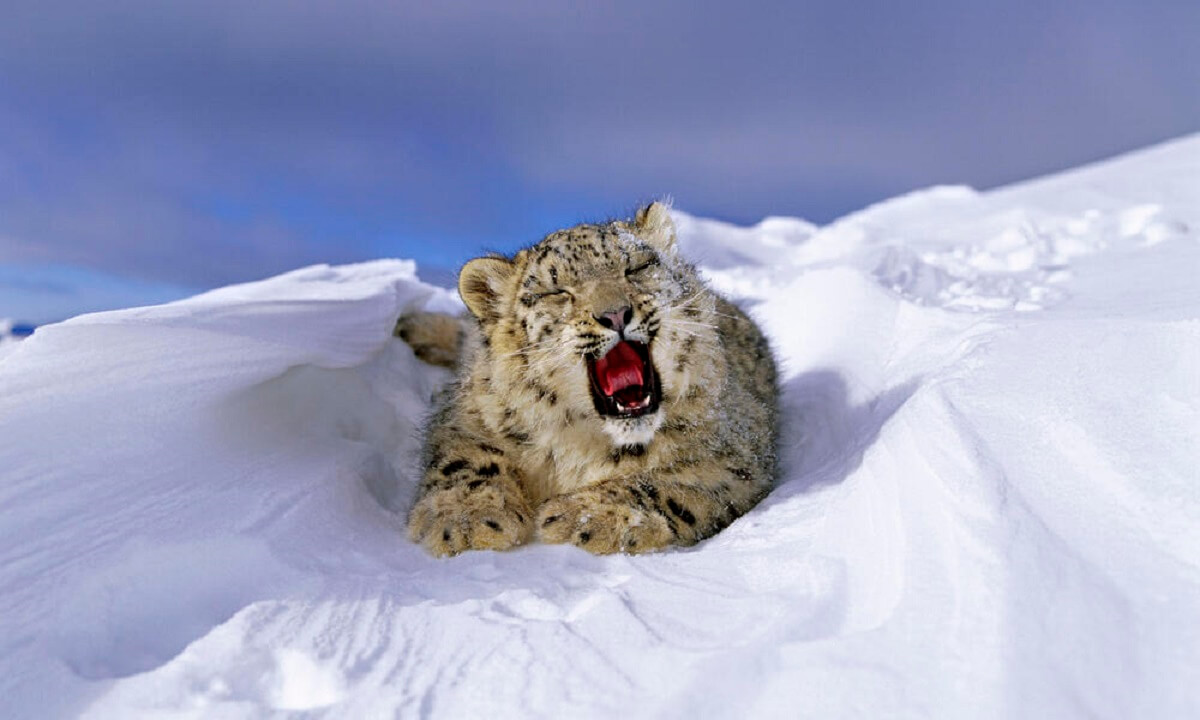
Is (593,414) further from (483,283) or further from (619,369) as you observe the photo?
(483,283)

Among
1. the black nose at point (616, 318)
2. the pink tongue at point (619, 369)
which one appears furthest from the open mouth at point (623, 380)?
the black nose at point (616, 318)

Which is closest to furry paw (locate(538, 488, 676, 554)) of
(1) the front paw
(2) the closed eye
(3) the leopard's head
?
(1) the front paw

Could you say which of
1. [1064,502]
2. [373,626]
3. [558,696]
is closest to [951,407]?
[1064,502]

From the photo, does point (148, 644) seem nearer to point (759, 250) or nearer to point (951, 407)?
point (951, 407)

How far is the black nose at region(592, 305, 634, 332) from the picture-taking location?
11.6 feet

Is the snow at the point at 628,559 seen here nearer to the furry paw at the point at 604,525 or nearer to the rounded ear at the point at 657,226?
the furry paw at the point at 604,525

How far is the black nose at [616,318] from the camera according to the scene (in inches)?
139

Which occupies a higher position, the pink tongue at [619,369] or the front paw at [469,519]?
the pink tongue at [619,369]

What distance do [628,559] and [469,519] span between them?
80 cm

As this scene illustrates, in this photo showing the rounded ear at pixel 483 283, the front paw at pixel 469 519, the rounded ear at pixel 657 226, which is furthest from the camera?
the rounded ear at pixel 657 226

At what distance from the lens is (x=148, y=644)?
2471mm

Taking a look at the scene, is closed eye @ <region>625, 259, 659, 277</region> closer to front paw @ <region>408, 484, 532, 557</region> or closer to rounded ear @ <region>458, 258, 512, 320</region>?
rounded ear @ <region>458, 258, 512, 320</region>

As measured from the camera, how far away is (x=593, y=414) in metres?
3.74

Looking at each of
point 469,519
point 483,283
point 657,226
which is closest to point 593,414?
point 469,519
